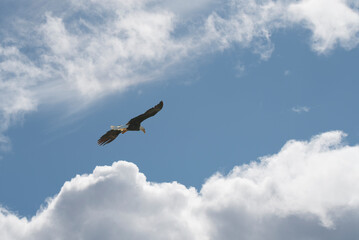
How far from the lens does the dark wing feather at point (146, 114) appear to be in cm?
4734

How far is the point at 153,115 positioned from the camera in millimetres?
48500

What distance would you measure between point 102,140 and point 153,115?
545cm

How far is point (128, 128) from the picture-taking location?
48.5 metres

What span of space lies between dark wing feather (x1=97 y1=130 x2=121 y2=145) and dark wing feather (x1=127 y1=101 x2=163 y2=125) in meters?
1.61

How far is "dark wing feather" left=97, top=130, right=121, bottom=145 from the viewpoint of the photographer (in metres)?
48.4

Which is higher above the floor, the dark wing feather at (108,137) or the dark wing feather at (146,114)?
the dark wing feather at (146,114)

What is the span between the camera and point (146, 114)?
157 feet

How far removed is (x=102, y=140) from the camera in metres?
48.7

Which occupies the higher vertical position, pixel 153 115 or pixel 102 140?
pixel 153 115

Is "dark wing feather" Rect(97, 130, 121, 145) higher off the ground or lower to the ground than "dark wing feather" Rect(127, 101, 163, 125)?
lower

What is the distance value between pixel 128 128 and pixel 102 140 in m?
2.77

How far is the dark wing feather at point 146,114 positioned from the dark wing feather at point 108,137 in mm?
1608

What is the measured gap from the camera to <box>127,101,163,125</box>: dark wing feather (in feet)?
155

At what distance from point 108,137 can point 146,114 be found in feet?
14.2
